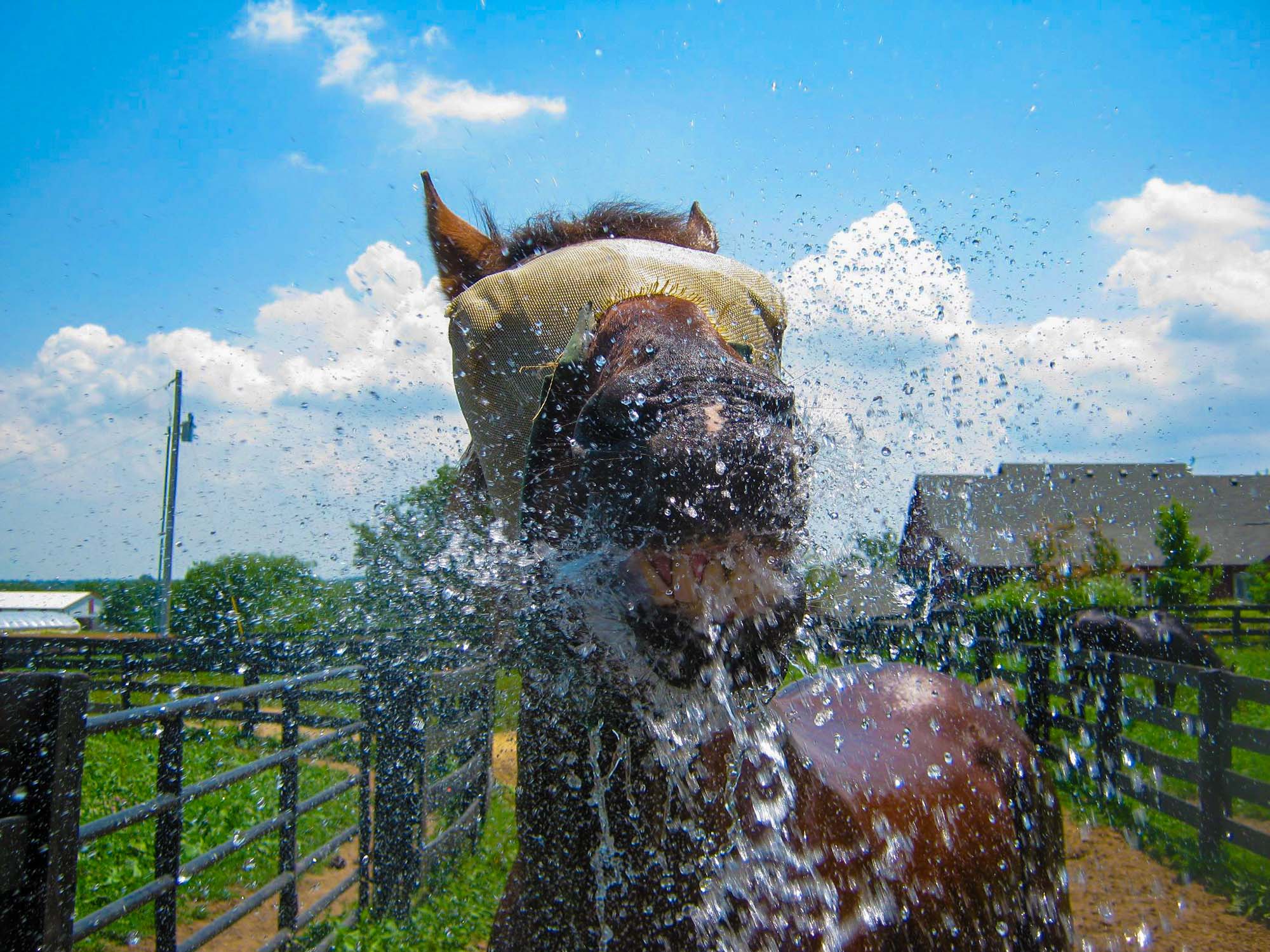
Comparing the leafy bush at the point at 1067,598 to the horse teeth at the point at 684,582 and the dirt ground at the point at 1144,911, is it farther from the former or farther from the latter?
the horse teeth at the point at 684,582

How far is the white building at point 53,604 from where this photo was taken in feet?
71.0

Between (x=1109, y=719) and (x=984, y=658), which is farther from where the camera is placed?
(x=984, y=658)

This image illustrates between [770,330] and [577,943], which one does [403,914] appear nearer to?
[577,943]

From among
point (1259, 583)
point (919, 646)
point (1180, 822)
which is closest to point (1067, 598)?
point (919, 646)

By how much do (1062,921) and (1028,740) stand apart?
2.18 ft

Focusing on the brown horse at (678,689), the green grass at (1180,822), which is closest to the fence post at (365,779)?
the brown horse at (678,689)

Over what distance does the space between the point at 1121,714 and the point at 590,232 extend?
6.93 meters

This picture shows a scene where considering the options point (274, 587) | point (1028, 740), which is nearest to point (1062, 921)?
point (1028, 740)

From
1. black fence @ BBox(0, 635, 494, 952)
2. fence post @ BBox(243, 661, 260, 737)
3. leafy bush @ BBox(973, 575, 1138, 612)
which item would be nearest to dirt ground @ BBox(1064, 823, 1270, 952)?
black fence @ BBox(0, 635, 494, 952)

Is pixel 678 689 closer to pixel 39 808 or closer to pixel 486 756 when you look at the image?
pixel 39 808

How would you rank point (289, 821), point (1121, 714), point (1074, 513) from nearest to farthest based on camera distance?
point (289, 821) < point (1121, 714) < point (1074, 513)

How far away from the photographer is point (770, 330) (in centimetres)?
242

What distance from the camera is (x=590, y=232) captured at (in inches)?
105

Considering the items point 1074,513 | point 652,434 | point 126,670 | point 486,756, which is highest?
point 1074,513
